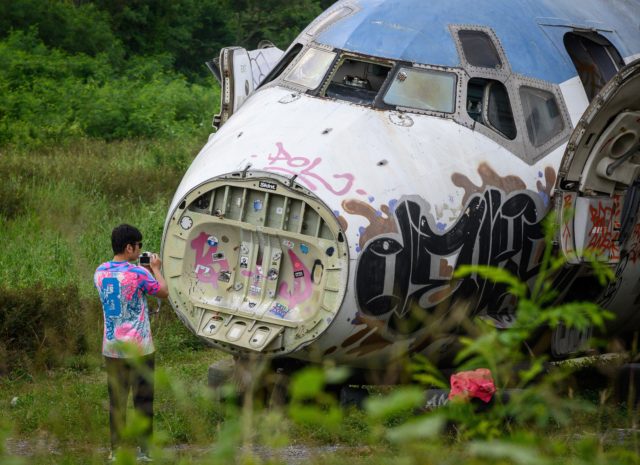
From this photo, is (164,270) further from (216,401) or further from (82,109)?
(82,109)

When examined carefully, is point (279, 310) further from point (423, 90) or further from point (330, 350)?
point (423, 90)

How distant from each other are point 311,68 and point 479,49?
1.50 meters

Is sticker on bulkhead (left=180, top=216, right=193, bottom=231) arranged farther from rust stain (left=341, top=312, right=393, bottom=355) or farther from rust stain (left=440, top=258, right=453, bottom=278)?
rust stain (left=440, top=258, right=453, bottom=278)

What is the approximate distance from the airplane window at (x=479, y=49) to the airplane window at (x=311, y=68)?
1.17 m

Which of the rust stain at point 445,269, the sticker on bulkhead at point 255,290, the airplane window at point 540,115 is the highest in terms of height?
the airplane window at point 540,115

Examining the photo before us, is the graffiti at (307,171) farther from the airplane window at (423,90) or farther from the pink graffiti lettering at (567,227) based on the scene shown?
the pink graffiti lettering at (567,227)

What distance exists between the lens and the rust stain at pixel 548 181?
1138 centimetres

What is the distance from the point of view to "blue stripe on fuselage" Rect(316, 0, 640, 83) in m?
11.7

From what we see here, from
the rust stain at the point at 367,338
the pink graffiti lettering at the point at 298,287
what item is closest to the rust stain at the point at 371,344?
the rust stain at the point at 367,338

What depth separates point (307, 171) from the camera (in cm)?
1052

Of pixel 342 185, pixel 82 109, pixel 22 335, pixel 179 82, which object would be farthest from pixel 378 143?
pixel 179 82

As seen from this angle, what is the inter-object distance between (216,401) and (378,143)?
261 cm

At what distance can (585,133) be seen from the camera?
11195mm

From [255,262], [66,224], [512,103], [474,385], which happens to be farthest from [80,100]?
[474,385]
